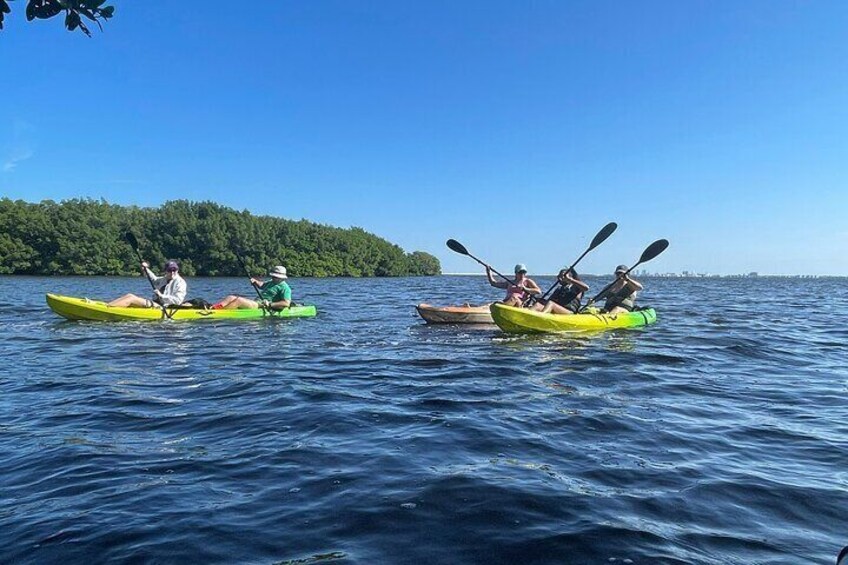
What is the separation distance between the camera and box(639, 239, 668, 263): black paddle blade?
49.2 ft

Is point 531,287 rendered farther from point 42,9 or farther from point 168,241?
point 168,241

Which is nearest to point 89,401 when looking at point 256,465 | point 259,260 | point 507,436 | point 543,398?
point 256,465

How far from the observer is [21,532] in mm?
3188

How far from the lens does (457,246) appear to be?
55.0ft

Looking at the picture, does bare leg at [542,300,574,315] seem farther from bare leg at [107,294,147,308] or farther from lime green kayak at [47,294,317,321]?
bare leg at [107,294,147,308]

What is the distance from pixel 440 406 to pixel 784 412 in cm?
355

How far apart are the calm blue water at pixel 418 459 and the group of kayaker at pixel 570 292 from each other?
4.54 m

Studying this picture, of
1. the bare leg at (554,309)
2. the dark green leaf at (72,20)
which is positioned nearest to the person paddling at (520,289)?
the bare leg at (554,309)

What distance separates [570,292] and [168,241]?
6189 centimetres

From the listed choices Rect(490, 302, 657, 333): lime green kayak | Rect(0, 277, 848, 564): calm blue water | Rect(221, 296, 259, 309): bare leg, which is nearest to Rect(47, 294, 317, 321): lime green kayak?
Rect(221, 296, 259, 309): bare leg

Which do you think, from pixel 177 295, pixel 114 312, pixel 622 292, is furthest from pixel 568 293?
pixel 114 312

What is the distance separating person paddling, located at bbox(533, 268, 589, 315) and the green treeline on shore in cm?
4804

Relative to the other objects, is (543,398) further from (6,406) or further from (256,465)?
(6,406)

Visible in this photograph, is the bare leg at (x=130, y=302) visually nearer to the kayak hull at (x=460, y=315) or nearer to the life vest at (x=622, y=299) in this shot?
the kayak hull at (x=460, y=315)
